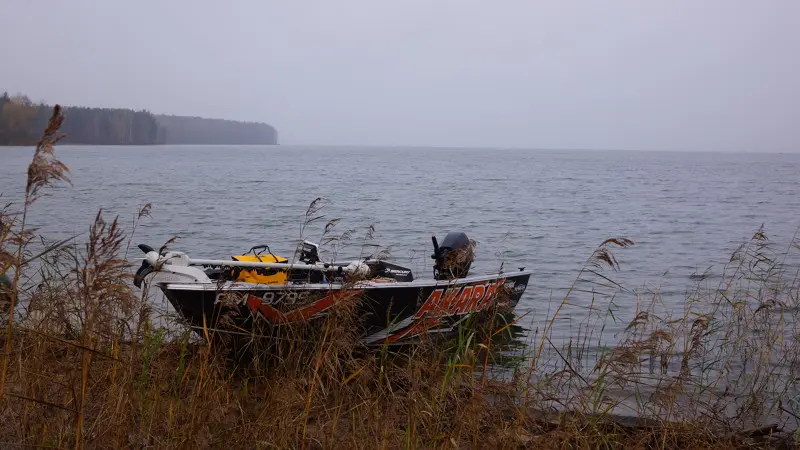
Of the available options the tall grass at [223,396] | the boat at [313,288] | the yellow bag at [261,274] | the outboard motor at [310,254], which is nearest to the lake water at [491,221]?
the boat at [313,288]

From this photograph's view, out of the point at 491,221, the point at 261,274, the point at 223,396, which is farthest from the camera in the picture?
the point at 491,221

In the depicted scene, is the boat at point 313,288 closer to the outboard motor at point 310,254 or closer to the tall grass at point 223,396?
the outboard motor at point 310,254

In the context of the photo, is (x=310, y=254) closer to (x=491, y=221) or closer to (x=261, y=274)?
(x=261, y=274)

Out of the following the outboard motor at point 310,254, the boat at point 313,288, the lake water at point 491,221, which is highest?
the outboard motor at point 310,254

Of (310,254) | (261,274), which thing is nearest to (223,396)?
(261,274)

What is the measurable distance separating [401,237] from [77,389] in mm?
16895

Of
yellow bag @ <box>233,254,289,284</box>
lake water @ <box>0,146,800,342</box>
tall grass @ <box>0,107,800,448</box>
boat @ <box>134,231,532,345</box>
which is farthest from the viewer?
lake water @ <box>0,146,800,342</box>

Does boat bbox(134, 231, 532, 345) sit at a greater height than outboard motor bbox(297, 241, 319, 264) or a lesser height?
lesser

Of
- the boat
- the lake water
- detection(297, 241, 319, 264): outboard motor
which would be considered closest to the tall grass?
the boat

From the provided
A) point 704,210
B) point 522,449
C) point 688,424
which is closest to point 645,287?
point 688,424

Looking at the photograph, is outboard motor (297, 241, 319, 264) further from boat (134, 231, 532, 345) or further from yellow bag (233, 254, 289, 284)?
yellow bag (233, 254, 289, 284)

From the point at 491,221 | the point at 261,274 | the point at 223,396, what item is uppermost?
the point at 261,274

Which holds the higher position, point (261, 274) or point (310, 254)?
point (310, 254)

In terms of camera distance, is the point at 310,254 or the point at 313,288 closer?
the point at 313,288
